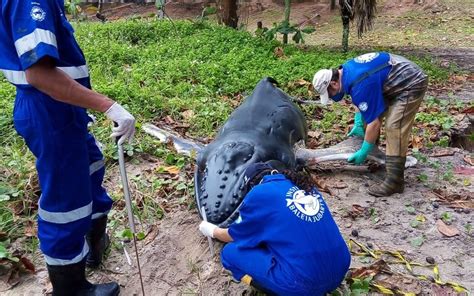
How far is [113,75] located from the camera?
6637 mm

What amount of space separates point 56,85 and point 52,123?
9.3 inches

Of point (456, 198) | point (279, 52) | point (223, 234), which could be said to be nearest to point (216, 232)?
point (223, 234)

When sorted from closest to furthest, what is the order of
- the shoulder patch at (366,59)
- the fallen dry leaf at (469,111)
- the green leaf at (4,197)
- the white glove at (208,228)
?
1. the white glove at (208,228)
2. the green leaf at (4,197)
3. the shoulder patch at (366,59)
4. the fallen dry leaf at (469,111)

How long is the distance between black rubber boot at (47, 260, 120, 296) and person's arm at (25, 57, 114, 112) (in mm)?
849

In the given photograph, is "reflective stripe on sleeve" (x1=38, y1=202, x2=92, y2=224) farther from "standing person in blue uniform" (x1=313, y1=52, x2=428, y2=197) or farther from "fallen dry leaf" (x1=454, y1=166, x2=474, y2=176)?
"fallen dry leaf" (x1=454, y1=166, x2=474, y2=176)

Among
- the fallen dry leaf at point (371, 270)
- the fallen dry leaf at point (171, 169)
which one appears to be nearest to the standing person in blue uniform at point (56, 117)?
the fallen dry leaf at point (371, 270)

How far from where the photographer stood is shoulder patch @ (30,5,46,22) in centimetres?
201

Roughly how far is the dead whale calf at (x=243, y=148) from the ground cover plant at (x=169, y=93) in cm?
49

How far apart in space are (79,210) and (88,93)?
1.92 feet

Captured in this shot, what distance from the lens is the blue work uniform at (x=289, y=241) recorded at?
2.36m

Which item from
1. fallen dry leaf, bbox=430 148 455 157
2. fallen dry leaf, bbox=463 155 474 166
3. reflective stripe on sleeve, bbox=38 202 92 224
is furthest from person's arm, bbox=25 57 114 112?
fallen dry leaf, bbox=463 155 474 166

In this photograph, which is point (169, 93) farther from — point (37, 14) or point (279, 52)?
point (37, 14)

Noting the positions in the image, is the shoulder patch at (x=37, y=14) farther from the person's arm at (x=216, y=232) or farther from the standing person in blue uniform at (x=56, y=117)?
the person's arm at (x=216, y=232)

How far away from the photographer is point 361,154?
392 cm
